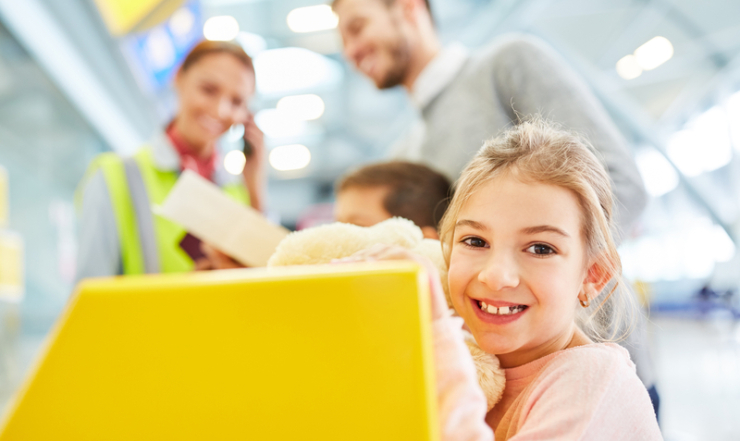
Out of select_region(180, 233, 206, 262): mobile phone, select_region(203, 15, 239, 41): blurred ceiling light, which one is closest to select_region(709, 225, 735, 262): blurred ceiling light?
select_region(203, 15, 239, 41): blurred ceiling light

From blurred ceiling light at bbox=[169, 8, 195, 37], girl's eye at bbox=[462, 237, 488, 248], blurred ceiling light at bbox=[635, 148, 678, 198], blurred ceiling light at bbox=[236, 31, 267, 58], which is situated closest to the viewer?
girl's eye at bbox=[462, 237, 488, 248]

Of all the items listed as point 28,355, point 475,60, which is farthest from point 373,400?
point 28,355

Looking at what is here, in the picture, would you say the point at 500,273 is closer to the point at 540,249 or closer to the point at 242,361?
the point at 540,249

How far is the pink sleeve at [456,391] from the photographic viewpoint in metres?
0.38

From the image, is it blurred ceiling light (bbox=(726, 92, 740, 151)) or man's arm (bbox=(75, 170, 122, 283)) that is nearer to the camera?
man's arm (bbox=(75, 170, 122, 283))

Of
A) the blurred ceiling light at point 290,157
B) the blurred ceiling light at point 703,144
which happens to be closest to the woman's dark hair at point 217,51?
the blurred ceiling light at point 703,144

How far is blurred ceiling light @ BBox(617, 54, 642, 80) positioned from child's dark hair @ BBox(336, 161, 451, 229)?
579 centimetres

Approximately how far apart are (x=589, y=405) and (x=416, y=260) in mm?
209

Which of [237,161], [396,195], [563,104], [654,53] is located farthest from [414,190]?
[654,53]

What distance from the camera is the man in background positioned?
741mm

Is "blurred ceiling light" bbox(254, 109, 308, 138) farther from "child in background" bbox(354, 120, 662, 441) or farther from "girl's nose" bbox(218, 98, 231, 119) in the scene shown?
"child in background" bbox(354, 120, 662, 441)

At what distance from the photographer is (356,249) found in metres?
0.57

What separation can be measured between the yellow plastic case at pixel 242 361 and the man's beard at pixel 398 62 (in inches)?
39.0

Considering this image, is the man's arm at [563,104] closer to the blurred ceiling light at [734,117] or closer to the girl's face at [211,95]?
the girl's face at [211,95]
